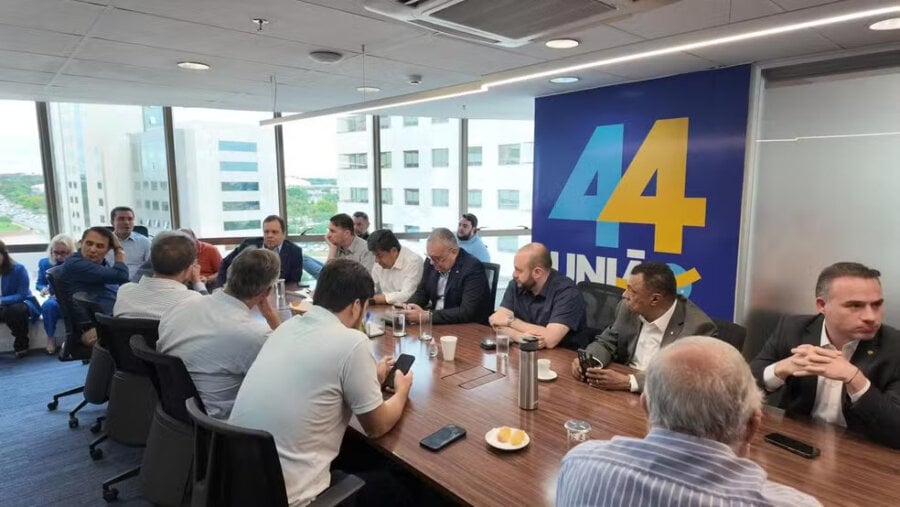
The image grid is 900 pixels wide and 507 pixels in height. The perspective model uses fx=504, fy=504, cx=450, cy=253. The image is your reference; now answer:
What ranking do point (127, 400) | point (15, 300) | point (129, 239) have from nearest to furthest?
point (127, 400) < point (15, 300) < point (129, 239)

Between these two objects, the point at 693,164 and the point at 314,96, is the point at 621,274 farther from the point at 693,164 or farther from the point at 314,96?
the point at 314,96

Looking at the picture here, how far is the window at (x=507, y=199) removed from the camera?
748 centimetres

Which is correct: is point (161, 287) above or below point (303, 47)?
below

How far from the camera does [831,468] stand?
1.43 m

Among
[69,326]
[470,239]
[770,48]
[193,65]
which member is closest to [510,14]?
[770,48]

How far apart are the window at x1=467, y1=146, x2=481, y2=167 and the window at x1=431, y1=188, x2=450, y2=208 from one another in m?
0.57

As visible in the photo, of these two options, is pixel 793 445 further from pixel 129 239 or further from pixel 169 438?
pixel 129 239

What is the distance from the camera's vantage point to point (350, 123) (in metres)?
6.94

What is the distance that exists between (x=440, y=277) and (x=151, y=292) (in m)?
1.83

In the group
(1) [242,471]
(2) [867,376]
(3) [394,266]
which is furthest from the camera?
(3) [394,266]

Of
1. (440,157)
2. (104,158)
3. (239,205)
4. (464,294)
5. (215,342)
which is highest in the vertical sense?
(440,157)

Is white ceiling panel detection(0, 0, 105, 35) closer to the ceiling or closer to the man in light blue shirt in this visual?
the ceiling

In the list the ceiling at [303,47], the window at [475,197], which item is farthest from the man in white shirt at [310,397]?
the window at [475,197]

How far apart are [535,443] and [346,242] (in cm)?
336
